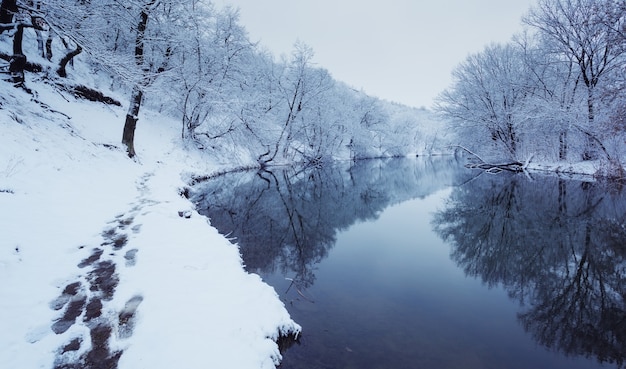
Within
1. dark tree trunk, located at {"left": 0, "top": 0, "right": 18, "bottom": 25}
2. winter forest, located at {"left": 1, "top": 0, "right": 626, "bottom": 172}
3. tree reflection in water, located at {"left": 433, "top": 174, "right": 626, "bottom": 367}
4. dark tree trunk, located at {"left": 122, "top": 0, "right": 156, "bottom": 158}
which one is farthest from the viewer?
dark tree trunk, located at {"left": 122, "top": 0, "right": 156, "bottom": 158}

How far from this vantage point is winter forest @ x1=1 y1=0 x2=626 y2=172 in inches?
440

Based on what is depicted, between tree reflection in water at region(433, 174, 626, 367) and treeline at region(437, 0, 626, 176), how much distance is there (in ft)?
21.4

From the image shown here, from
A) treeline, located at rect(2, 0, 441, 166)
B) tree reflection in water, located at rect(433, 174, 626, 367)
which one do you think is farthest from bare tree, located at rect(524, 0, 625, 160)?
treeline, located at rect(2, 0, 441, 166)

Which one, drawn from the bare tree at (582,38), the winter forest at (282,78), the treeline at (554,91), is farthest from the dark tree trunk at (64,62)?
the bare tree at (582,38)

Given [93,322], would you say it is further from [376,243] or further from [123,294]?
[376,243]

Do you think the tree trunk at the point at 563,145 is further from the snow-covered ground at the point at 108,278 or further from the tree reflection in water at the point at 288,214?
the snow-covered ground at the point at 108,278

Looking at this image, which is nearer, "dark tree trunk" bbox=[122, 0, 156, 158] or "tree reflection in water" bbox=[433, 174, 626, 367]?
"tree reflection in water" bbox=[433, 174, 626, 367]

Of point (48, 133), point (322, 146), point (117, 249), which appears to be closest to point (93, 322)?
point (117, 249)

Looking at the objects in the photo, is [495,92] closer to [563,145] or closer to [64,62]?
[563,145]

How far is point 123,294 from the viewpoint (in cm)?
391

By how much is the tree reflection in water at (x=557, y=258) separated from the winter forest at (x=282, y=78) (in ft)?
23.4

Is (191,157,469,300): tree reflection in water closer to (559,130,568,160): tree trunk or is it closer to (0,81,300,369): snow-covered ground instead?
(0,81,300,369): snow-covered ground

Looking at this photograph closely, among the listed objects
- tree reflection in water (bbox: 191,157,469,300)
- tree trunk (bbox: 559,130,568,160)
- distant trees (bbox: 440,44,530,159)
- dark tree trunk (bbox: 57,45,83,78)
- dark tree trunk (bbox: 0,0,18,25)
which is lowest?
tree reflection in water (bbox: 191,157,469,300)

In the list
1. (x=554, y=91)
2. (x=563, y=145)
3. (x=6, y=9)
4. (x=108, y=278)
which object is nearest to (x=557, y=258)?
(x=108, y=278)
